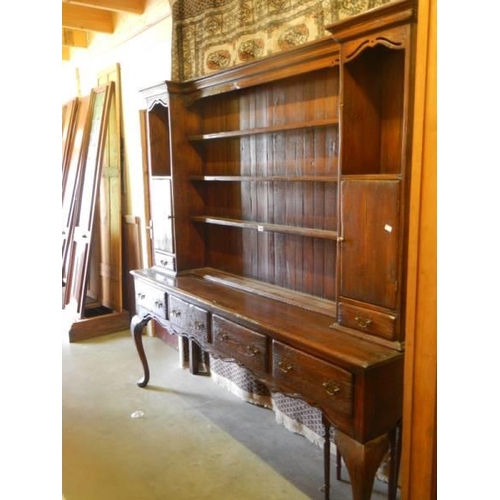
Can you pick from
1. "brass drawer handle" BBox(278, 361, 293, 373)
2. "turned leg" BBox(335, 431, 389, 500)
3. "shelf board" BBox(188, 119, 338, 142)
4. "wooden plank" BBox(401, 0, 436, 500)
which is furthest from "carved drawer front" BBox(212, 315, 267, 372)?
"wooden plank" BBox(401, 0, 436, 500)

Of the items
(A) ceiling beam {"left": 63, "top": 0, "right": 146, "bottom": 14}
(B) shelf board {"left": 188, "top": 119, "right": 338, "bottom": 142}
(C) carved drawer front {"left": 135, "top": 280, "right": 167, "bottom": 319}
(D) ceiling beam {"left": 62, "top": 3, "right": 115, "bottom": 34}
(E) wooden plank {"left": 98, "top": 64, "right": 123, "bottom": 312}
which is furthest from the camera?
(E) wooden plank {"left": 98, "top": 64, "right": 123, "bottom": 312}

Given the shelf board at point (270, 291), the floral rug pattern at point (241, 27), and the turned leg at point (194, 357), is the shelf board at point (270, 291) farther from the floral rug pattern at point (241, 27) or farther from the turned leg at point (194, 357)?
the floral rug pattern at point (241, 27)

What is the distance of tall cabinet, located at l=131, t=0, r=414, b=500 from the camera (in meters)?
1.75

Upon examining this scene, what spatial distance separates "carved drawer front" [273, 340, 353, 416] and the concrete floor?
0.66 meters

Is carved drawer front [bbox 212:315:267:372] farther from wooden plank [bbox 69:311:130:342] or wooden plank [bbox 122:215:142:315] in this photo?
wooden plank [bbox 69:311:130:342]

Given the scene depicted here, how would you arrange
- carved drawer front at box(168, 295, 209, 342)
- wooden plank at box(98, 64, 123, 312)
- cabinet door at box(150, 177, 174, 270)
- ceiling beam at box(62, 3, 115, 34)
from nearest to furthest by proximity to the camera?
carved drawer front at box(168, 295, 209, 342) → cabinet door at box(150, 177, 174, 270) → ceiling beam at box(62, 3, 115, 34) → wooden plank at box(98, 64, 123, 312)

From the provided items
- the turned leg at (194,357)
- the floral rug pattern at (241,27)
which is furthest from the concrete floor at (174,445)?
the floral rug pattern at (241,27)

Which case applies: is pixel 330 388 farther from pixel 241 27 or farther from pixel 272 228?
pixel 241 27

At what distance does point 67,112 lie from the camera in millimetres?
5336

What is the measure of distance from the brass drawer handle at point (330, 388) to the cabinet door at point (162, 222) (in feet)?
5.28

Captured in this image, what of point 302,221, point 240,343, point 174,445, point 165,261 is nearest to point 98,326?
point 165,261
